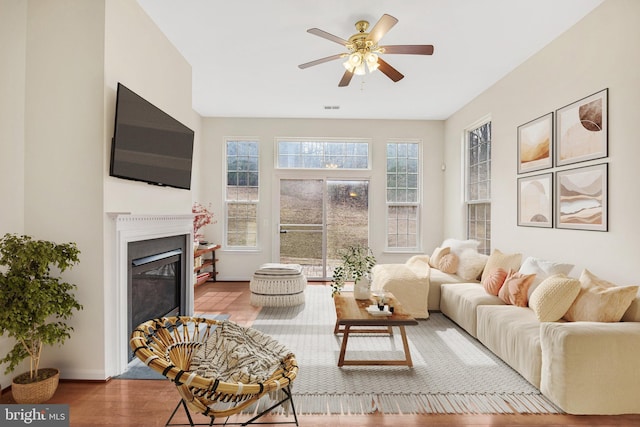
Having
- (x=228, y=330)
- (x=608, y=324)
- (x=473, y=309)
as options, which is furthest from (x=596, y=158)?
(x=228, y=330)

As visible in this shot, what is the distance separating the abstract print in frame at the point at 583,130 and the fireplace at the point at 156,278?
381 cm

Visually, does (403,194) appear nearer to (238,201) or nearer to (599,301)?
(238,201)

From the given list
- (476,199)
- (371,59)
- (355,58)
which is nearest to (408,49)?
(371,59)

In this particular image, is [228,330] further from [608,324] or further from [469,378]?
[608,324]

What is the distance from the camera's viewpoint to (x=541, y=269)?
129 inches

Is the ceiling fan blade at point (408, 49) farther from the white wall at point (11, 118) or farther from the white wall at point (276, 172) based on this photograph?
the white wall at point (276, 172)

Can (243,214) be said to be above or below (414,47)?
below

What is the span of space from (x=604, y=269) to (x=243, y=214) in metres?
5.08

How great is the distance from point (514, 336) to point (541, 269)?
2.86ft

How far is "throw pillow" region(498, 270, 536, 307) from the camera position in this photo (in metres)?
3.16

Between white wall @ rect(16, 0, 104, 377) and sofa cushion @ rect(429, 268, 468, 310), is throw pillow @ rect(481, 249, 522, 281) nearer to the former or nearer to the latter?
sofa cushion @ rect(429, 268, 468, 310)

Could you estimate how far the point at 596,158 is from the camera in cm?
299

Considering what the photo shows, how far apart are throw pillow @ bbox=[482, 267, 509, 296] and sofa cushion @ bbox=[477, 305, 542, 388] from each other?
345 millimetres

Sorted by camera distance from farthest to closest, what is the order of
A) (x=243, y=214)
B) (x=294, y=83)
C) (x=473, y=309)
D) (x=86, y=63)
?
1. (x=243, y=214)
2. (x=294, y=83)
3. (x=473, y=309)
4. (x=86, y=63)
